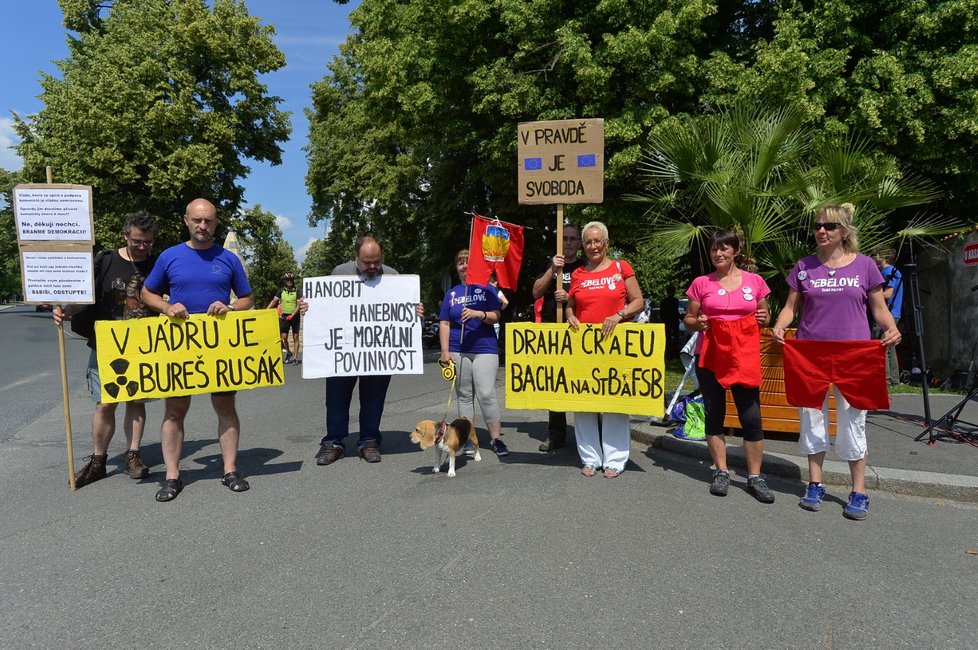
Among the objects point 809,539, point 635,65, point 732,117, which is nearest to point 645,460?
point 809,539

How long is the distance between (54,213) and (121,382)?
55.8 inches

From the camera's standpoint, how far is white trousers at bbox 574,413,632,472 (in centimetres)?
523

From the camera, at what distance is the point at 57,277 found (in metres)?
4.95

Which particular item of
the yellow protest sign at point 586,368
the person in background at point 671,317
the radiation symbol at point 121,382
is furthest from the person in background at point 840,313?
the person in background at point 671,317

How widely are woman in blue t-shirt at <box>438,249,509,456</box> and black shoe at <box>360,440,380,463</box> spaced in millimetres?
835

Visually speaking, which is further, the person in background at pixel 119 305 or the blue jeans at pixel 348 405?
the blue jeans at pixel 348 405

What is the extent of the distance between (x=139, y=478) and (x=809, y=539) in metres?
4.99

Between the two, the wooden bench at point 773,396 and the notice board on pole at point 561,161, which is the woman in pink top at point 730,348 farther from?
the wooden bench at point 773,396

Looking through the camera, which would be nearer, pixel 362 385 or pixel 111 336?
pixel 111 336

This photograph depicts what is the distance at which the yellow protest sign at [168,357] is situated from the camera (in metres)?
4.84

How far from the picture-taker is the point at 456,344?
232 inches

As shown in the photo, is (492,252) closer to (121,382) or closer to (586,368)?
(586,368)

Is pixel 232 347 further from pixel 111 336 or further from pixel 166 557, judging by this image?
pixel 166 557

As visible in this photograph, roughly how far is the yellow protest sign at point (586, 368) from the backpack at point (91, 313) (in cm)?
336
